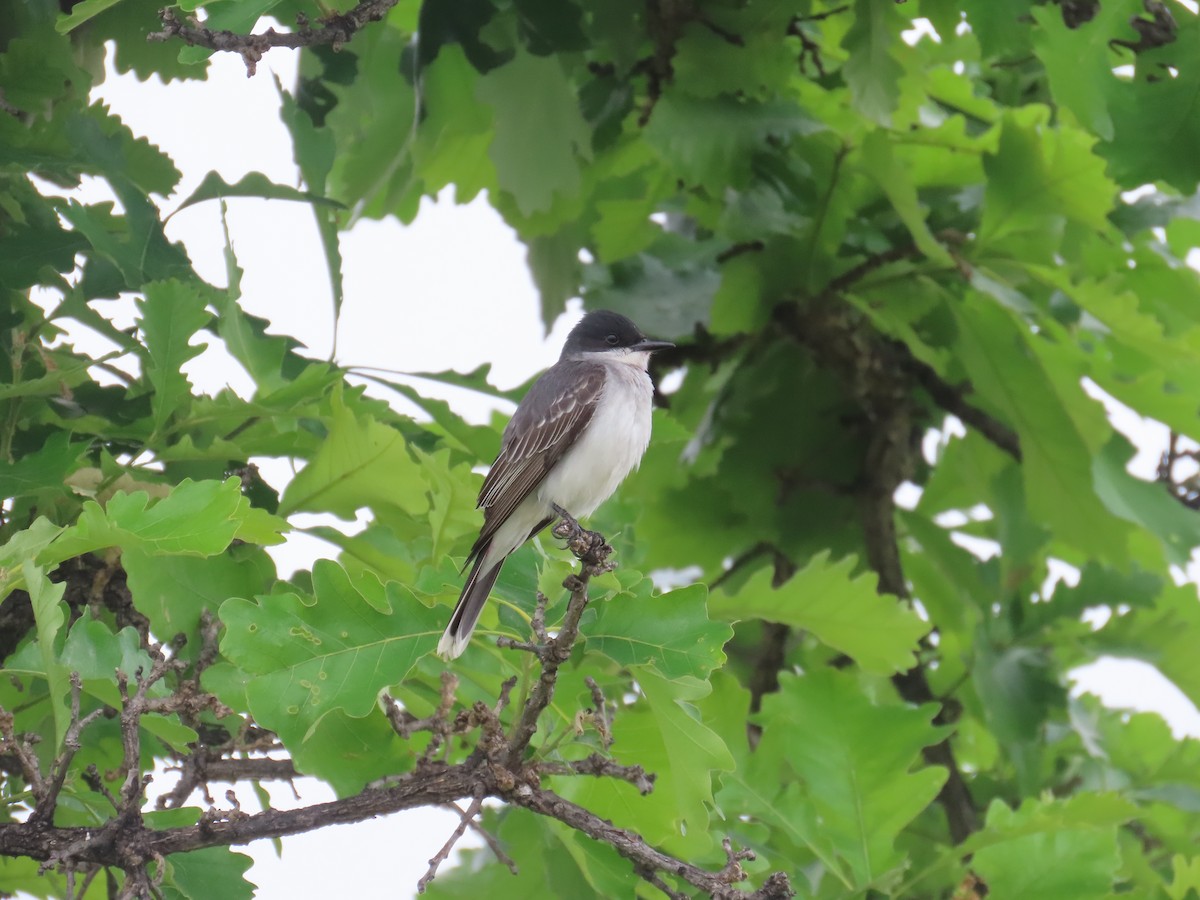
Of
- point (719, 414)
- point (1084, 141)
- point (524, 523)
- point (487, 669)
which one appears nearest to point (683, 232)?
point (719, 414)

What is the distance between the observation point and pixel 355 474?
114 inches

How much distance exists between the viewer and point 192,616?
8.68ft

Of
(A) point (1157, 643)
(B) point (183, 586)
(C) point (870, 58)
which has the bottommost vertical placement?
(A) point (1157, 643)

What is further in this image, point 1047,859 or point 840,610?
point 840,610

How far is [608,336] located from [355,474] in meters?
1.74

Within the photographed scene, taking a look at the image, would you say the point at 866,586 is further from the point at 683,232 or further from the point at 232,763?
the point at 683,232

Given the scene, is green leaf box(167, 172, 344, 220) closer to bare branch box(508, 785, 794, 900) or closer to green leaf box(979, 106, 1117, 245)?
bare branch box(508, 785, 794, 900)

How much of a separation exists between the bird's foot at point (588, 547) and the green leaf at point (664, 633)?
0.08 meters

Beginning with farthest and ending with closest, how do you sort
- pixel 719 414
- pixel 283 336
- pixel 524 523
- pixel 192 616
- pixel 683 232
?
1. pixel 683 232
2. pixel 719 414
3. pixel 524 523
4. pixel 283 336
5. pixel 192 616

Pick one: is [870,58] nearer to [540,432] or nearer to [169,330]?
[540,432]

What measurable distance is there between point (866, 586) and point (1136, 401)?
1.56 meters

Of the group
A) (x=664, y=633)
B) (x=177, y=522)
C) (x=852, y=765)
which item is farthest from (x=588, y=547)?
(x=852, y=765)

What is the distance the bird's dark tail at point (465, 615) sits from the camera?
256cm

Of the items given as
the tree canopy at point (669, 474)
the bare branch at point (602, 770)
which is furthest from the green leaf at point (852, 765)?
the bare branch at point (602, 770)
